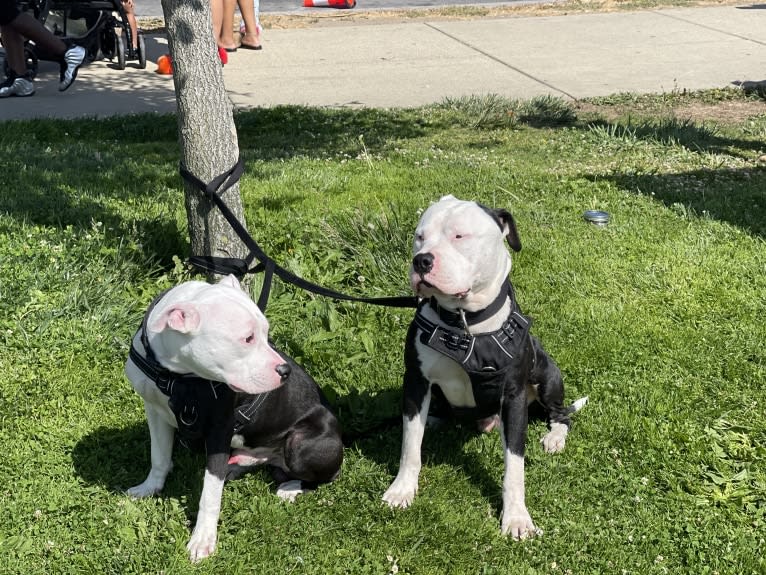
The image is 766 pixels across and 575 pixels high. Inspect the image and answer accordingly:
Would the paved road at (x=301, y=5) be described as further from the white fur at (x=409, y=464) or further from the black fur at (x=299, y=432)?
the white fur at (x=409, y=464)

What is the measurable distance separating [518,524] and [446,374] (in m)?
0.67

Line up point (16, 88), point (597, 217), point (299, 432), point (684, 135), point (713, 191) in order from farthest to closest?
point (16, 88), point (684, 135), point (713, 191), point (597, 217), point (299, 432)

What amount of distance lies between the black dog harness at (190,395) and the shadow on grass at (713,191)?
13.4 ft

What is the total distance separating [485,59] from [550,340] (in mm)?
7511

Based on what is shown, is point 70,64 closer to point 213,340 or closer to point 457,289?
point 213,340

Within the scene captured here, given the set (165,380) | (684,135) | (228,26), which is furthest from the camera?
(228,26)

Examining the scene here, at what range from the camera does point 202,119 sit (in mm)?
4605

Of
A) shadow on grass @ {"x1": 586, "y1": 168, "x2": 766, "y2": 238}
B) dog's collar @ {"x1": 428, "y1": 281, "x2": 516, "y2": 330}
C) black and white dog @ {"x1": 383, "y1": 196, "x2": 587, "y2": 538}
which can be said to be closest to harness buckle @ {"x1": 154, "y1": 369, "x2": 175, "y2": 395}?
black and white dog @ {"x1": 383, "y1": 196, "x2": 587, "y2": 538}

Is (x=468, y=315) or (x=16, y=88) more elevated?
(x=468, y=315)

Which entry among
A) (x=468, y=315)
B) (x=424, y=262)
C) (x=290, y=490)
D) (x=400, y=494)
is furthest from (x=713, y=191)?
(x=290, y=490)

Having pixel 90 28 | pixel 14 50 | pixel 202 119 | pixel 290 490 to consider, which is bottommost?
pixel 290 490

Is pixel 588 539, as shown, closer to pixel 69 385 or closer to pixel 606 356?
pixel 606 356

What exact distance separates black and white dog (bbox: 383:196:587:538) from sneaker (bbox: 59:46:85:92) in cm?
722

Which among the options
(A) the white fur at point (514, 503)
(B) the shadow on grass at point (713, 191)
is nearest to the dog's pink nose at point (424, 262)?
(A) the white fur at point (514, 503)
